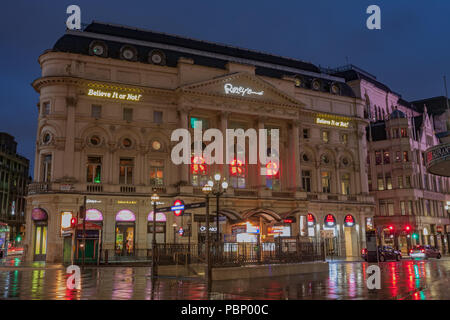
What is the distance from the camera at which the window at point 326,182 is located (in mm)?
61250

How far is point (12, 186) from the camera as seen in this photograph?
365 feet

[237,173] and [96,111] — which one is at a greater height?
[96,111]

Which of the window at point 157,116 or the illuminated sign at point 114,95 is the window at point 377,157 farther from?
the illuminated sign at point 114,95

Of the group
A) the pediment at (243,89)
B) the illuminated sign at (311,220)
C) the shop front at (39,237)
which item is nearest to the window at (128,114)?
the pediment at (243,89)

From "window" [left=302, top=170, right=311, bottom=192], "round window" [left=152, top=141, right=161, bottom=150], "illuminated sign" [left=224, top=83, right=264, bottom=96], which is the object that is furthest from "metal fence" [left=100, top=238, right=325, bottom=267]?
"window" [left=302, top=170, right=311, bottom=192]

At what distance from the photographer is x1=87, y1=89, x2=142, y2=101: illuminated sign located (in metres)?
48.3

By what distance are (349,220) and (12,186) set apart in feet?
278

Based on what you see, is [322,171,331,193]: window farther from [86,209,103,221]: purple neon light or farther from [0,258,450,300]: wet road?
[0,258,450,300]: wet road

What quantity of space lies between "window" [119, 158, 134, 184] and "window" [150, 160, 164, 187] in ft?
7.22

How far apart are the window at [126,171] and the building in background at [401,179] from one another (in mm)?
40607

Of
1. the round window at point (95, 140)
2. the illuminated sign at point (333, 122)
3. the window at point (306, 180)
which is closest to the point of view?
the round window at point (95, 140)

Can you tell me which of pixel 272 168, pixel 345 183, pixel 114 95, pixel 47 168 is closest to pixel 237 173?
pixel 272 168

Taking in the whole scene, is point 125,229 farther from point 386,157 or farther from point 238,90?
point 386,157

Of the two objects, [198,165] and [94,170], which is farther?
[198,165]
